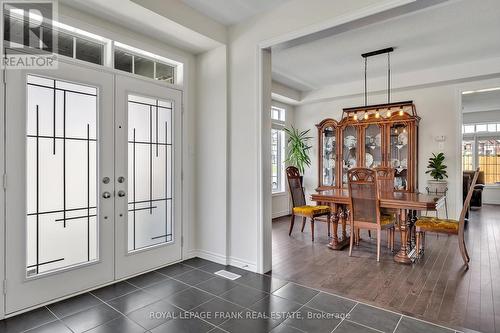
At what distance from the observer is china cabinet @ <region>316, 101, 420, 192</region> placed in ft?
17.2

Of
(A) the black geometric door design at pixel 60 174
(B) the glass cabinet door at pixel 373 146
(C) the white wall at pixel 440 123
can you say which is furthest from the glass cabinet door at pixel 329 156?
(A) the black geometric door design at pixel 60 174

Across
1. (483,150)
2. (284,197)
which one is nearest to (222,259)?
(284,197)

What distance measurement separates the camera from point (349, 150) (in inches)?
235

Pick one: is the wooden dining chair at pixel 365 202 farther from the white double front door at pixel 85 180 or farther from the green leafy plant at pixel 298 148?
the green leafy plant at pixel 298 148

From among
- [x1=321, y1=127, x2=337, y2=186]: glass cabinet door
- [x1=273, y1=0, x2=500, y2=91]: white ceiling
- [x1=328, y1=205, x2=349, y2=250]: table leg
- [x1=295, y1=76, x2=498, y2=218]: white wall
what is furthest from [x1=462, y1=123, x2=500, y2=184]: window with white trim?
[x1=328, y1=205, x2=349, y2=250]: table leg

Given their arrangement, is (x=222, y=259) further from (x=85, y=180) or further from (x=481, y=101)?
Answer: (x=481, y=101)

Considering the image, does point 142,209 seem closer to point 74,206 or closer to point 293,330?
point 74,206

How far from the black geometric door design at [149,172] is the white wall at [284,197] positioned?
3.28 metres

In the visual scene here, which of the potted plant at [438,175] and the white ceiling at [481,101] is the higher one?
the white ceiling at [481,101]

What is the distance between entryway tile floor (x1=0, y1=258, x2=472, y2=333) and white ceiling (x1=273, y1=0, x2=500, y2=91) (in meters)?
2.56

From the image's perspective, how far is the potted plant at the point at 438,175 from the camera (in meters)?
5.13

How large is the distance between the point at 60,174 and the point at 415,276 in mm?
3716

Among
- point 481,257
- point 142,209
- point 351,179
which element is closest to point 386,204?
point 351,179

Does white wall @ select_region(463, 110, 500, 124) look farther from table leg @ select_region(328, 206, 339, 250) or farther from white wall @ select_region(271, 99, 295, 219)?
table leg @ select_region(328, 206, 339, 250)
